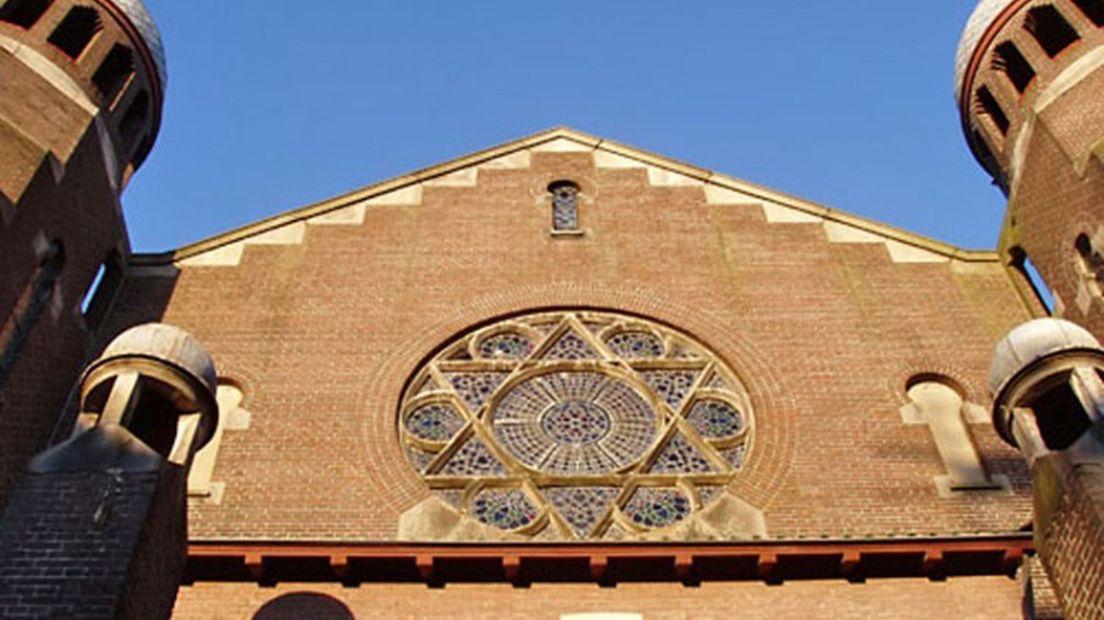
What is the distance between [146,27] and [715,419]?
9.63 meters

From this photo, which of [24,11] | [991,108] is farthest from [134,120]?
[991,108]

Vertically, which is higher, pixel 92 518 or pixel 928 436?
pixel 928 436

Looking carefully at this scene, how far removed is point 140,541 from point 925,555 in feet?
23.0

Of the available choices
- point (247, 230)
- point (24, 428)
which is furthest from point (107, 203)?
point (24, 428)

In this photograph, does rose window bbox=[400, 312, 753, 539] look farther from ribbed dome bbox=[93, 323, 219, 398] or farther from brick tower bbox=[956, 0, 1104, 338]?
brick tower bbox=[956, 0, 1104, 338]

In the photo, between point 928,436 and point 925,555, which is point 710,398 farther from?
point 925,555

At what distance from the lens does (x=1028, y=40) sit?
57.4 feet

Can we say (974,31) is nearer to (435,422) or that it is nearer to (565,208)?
(565,208)

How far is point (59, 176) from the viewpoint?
49.0 ft

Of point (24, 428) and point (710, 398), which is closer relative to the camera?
point (24, 428)

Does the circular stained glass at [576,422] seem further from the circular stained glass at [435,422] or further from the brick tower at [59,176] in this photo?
the brick tower at [59,176]

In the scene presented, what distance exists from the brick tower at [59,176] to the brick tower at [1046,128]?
1130 centimetres

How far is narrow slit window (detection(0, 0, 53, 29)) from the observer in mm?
16609

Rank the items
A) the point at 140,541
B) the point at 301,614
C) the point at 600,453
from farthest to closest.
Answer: the point at 600,453 → the point at 301,614 → the point at 140,541
